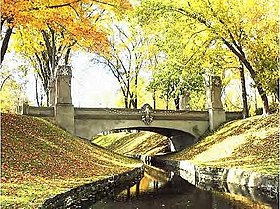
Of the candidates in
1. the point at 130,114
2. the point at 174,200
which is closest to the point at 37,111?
the point at 130,114

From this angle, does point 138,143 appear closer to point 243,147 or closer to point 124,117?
point 124,117

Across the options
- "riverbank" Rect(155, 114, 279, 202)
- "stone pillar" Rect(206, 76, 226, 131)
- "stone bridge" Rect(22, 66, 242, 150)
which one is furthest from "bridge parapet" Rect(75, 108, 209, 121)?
"riverbank" Rect(155, 114, 279, 202)

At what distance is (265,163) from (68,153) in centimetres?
861

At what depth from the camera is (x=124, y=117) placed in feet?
102

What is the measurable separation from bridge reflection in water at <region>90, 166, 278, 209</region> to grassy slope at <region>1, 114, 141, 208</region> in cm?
128

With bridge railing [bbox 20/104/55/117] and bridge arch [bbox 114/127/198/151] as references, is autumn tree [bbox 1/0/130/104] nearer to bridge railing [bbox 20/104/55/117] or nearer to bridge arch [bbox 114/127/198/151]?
bridge railing [bbox 20/104/55/117]

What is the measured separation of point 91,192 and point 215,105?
21217mm

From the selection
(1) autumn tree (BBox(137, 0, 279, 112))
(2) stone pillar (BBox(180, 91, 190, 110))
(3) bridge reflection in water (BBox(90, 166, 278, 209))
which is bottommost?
(3) bridge reflection in water (BBox(90, 166, 278, 209))

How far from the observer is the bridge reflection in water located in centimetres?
1270

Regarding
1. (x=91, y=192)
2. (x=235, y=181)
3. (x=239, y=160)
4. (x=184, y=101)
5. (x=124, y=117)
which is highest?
(x=184, y=101)

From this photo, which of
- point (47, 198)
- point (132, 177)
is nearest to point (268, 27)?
point (132, 177)

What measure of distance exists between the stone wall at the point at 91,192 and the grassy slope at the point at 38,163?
234 millimetres

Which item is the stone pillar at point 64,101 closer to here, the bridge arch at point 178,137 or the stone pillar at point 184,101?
the bridge arch at point 178,137

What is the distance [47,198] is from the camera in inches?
403
